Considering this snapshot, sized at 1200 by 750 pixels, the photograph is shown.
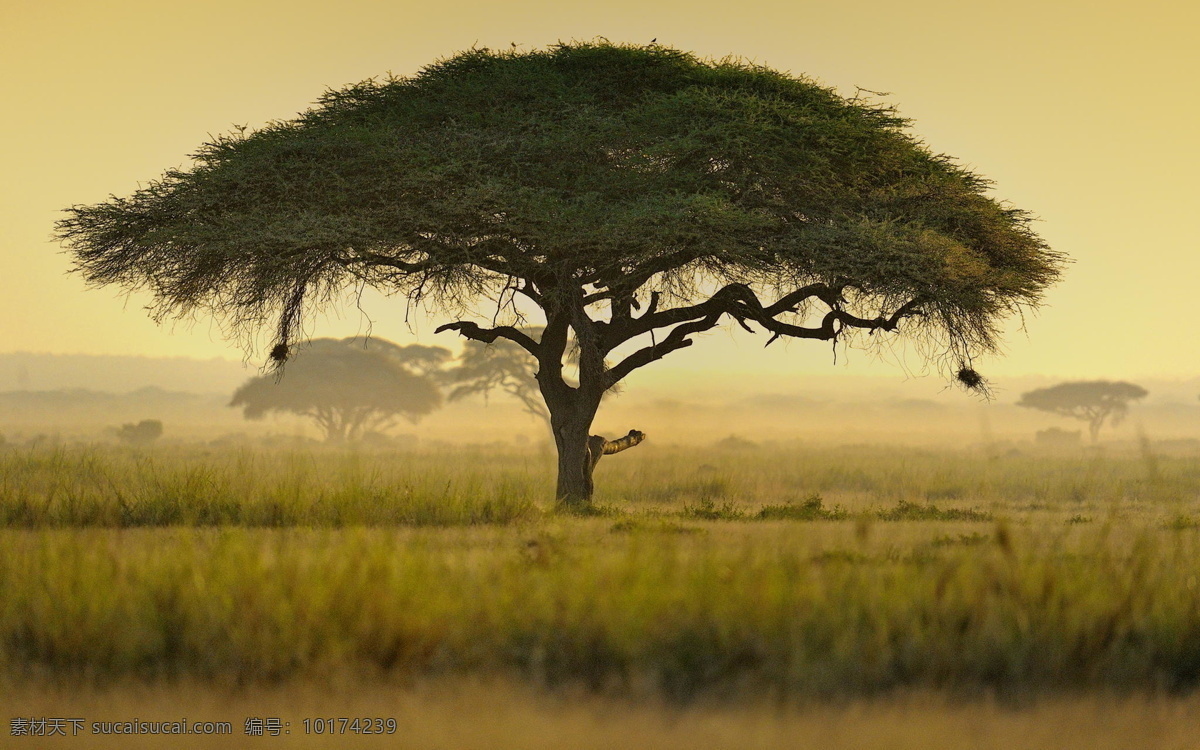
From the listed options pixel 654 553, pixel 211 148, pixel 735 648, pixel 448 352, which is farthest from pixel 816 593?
pixel 448 352

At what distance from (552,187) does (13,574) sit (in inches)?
412

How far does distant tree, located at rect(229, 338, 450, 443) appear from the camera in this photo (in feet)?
182

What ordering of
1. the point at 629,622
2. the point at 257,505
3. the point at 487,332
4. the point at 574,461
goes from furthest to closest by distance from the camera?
the point at 487,332
the point at 574,461
the point at 257,505
the point at 629,622

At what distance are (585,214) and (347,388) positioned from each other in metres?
43.1

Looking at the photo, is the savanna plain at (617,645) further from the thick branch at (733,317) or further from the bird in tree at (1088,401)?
the bird in tree at (1088,401)

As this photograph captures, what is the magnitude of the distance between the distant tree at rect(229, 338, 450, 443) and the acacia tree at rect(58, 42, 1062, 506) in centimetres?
3774

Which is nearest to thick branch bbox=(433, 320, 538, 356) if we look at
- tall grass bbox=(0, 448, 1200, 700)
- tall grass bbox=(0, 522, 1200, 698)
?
tall grass bbox=(0, 448, 1200, 700)

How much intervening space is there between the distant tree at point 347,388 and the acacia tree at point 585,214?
37.7m

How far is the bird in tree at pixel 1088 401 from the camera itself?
62.6m

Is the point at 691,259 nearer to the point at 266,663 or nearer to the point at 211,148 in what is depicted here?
the point at 211,148

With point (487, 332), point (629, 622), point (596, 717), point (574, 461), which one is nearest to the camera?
point (596, 717)

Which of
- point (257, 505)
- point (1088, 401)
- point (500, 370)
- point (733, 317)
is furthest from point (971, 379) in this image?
point (1088, 401)

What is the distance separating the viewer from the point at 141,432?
58.1m

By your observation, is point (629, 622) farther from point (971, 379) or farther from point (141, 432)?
point (141, 432)
